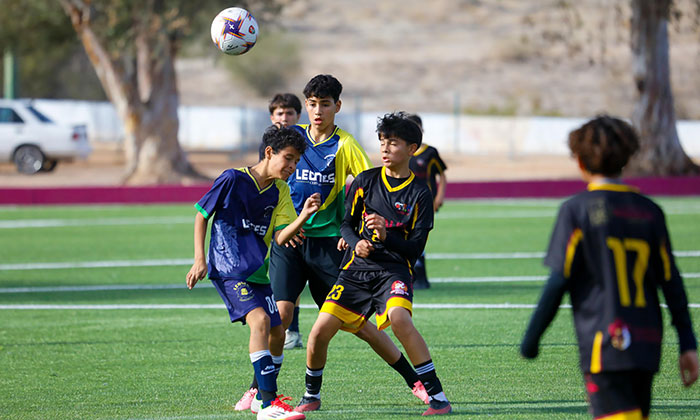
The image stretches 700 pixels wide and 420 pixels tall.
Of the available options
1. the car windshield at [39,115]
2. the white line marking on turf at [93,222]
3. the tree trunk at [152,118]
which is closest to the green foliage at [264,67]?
the car windshield at [39,115]

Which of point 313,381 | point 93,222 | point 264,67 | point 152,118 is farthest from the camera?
point 264,67

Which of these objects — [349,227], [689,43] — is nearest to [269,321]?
[349,227]

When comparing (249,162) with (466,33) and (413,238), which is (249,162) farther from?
(466,33)

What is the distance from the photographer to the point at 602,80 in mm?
65812

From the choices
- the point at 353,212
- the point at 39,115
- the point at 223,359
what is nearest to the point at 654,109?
the point at 39,115

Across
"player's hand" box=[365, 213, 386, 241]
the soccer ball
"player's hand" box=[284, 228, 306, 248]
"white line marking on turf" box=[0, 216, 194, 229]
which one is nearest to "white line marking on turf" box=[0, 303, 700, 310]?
the soccer ball

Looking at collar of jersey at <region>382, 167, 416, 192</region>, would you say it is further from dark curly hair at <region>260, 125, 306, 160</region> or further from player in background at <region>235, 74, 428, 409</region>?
player in background at <region>235, 74, 428, 409</region>

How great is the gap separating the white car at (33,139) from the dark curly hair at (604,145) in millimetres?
28377

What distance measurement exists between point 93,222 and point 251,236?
579 inches

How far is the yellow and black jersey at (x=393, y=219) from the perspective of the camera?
5.82 m

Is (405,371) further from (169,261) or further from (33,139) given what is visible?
(33,139)

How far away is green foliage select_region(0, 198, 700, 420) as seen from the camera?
6027mm

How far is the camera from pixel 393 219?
19.2ft

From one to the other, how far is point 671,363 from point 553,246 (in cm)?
397
